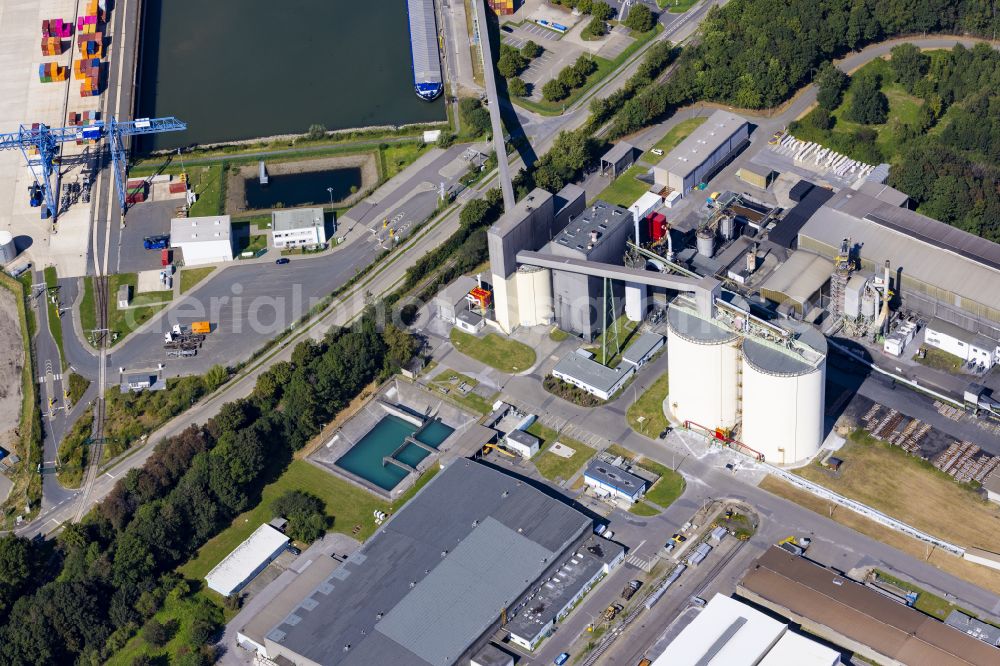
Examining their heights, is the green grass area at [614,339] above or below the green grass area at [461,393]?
above

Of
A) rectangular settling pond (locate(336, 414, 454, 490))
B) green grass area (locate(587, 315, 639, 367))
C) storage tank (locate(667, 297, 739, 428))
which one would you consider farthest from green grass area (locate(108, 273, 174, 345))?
storage tank (locate(667, 297, 739, 428))

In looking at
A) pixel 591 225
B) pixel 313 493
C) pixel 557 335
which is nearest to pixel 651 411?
pixel 557 335

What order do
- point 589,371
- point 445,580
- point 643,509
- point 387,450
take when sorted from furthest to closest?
point 589,371 < point 387,450 < point 643,509 < point 445,580

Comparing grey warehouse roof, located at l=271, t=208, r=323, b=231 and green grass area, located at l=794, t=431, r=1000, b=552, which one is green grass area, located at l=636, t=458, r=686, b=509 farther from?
grey warehouse roof, located at l=271, t=208, r=323, b=231

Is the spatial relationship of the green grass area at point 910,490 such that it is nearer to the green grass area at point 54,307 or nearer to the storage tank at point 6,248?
the green grass area at point 54,307

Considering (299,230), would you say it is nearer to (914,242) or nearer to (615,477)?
(615,477)

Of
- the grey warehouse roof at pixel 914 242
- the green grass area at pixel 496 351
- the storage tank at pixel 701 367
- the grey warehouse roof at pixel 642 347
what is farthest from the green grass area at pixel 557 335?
the grey warehouse roof at pixel 914 242
